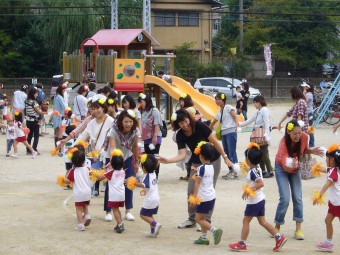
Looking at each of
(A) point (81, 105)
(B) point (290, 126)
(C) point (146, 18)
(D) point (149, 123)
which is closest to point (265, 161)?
(D) point (149, 123)

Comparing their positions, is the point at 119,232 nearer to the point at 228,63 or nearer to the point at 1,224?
the point at 1,224

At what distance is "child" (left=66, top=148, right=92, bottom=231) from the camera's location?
1003 cm

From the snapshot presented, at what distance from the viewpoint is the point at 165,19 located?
59.0 metres

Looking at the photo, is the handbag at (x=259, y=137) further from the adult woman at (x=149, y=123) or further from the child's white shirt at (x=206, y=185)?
the child's white shirt at (x=206, y=185)

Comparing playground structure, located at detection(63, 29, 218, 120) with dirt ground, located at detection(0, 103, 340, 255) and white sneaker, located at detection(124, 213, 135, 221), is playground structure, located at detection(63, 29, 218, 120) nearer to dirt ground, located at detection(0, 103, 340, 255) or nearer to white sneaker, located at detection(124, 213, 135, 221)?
dirt ground, located at detection(0, 103, 340, 255)

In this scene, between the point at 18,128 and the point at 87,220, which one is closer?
the point at 87,220

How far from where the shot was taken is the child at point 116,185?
986 centimetres

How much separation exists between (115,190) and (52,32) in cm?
4236

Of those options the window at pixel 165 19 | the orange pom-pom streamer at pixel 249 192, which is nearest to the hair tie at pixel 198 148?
the orange pom-pom streamer at pixel 249 192

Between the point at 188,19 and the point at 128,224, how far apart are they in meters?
49.6

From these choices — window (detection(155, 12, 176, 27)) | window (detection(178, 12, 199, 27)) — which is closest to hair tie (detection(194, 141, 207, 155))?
window (detection(155, 12, 176, 27))

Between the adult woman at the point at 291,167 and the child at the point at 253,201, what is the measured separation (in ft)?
1.74

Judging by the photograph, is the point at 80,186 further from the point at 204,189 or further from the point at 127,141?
the point at 204,189

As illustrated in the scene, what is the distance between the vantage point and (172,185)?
14266mm
